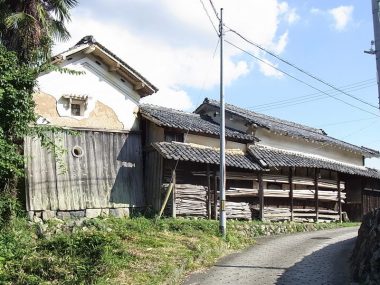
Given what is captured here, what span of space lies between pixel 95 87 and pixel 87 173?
3777mm

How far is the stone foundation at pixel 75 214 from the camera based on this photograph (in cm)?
1697

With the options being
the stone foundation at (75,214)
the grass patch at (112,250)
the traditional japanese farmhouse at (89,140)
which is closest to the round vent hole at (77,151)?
the traditional japanese farmhouse at (89,140)

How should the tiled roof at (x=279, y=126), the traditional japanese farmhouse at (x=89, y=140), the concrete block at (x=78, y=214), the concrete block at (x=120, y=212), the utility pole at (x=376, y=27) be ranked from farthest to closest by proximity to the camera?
the tiled roof at (x=279, y=126) → the concrete block at (x=120, y=212) → the concrete block at (x=78, y=214) → the traditional japanese farmhouse at (x=89, y=140) → the utility pole at (x=376, y=27)

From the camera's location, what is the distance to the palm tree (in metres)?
14.5

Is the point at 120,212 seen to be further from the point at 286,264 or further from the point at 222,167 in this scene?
the point at 286,264

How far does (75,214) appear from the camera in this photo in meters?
17.8

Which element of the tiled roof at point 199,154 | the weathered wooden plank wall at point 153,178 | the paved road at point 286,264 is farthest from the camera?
the weathered wooden plank wall at point 153,178

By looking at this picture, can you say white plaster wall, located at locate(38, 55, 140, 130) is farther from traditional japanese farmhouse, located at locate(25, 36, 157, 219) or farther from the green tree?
the green tree

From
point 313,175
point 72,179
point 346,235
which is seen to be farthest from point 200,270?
point 313,175

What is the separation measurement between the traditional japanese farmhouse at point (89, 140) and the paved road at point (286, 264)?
6.25 meters

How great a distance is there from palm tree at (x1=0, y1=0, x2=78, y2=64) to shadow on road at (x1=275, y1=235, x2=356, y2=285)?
34.4 feet

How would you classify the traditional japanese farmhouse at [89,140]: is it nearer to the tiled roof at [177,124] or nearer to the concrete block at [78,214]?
the concrete block at [78,214]

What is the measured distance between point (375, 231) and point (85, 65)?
1352 cm

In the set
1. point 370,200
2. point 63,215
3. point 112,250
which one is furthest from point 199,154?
point 370,200
